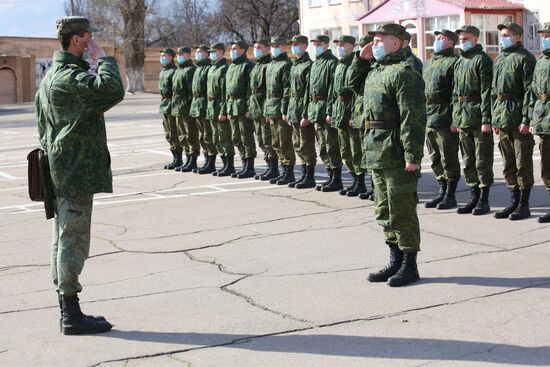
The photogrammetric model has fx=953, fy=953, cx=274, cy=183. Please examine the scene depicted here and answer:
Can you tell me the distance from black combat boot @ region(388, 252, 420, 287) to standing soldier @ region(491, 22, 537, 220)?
2.97 meters

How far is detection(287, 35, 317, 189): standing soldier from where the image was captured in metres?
13.4

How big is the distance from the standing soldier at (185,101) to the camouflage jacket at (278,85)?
260 centimetres

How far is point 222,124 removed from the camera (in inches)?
605

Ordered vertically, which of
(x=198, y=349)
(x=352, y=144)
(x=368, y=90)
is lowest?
(x=198, y=349)

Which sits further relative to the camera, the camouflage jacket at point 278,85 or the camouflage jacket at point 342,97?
the camouflage jacket at point 278,85

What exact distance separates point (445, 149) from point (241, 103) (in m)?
4.46

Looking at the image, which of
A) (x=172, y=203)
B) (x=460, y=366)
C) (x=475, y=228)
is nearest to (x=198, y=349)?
(x=460, y=366)

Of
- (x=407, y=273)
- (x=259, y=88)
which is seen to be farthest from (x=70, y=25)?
(x=259, y=88)

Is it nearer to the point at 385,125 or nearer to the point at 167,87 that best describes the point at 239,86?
the point at 167,87

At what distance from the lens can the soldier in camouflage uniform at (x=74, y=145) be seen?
6.44 m

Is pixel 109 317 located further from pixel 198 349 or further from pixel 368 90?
pixel 368 90

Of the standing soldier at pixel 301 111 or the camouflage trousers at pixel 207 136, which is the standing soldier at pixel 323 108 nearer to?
the standing soldier at pixel 301 111

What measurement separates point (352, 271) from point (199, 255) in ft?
5.71

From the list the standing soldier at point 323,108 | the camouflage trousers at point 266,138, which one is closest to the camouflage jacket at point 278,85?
the camouflage trousers at point 266,138
